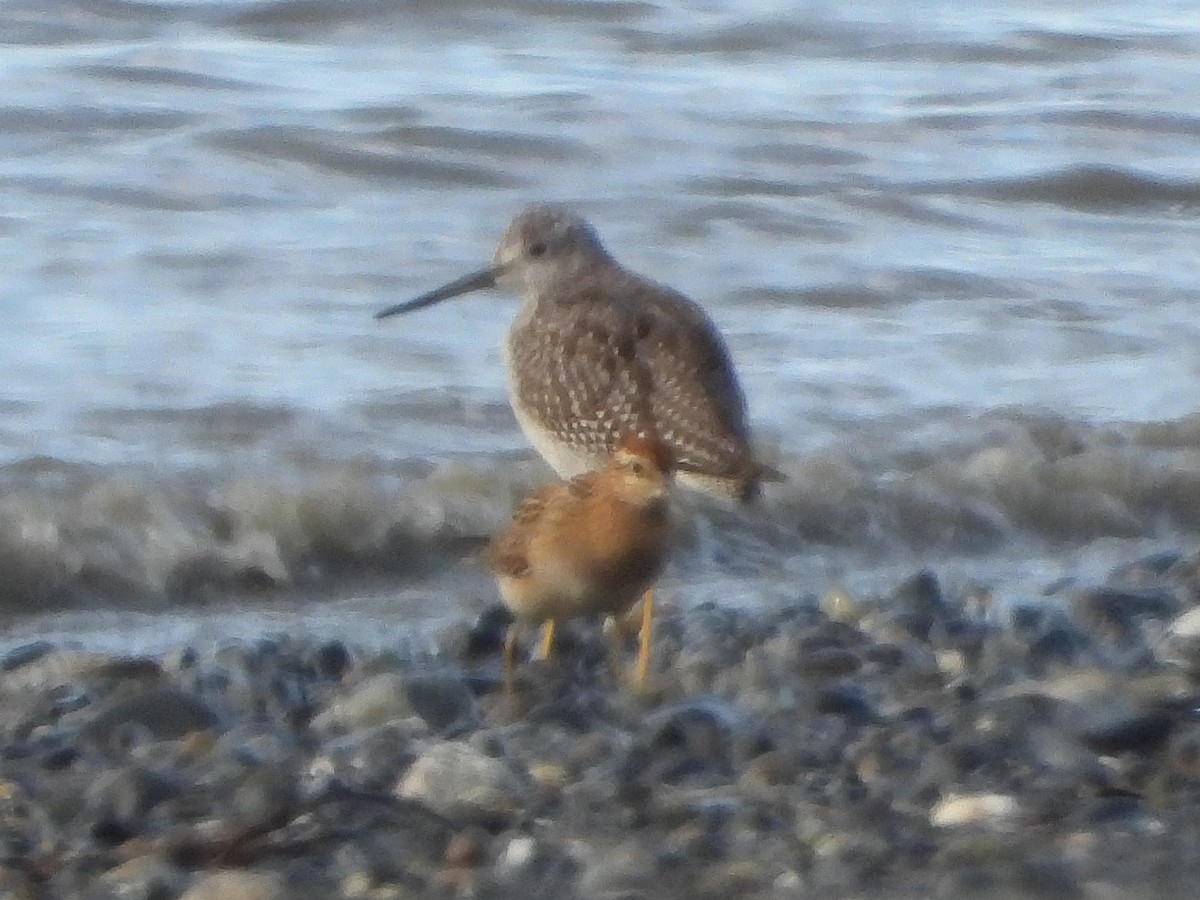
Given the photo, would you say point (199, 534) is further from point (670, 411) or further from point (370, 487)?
point (670, 411)

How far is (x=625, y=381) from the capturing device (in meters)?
6.86

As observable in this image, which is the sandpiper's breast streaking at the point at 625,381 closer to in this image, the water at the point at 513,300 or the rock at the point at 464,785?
the water at the point at 513,300

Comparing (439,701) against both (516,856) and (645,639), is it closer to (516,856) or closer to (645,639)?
(645,639)

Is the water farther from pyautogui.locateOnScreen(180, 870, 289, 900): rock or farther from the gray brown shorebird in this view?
pyautogui.locateOnScreen(180, 870, 289, 900): rock

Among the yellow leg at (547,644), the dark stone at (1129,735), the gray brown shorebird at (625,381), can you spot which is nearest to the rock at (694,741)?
the dark stone at (1129,735)

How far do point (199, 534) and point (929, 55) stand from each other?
820 centimetres

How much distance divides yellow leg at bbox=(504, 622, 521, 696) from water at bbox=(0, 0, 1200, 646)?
0.77 m

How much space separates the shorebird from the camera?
17.5 ft

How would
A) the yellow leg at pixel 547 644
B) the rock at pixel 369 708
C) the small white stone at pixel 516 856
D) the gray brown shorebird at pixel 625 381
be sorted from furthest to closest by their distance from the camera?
1. the gray brown shorebird at pixel 625 381
2. the yellow leg at pixel 547 644
3. the rock at pixel 369 708
4. the small white stone at pixel 516 856

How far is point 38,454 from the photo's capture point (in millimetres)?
7363

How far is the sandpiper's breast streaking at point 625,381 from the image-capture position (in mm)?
6551

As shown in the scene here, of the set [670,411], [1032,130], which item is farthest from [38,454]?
[1032,130]

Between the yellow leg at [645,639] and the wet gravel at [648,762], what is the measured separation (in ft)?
0.16

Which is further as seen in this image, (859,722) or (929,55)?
(929,55)
